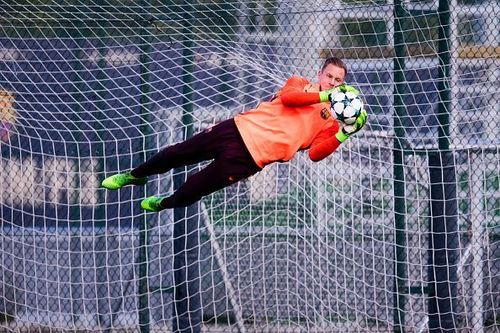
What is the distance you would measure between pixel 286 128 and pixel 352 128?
15.9 inches

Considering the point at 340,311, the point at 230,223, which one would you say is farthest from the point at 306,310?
the point at 230,223

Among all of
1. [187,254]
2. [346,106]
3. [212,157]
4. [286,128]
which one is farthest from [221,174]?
[187,254]

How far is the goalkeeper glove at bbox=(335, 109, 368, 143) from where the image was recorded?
→ 18.6ft

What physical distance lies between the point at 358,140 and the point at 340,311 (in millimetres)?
1272

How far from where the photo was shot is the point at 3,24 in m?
7.83

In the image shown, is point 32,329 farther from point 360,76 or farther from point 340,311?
point 360,76

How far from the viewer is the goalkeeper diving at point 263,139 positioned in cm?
587

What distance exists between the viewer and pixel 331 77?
5934 mm

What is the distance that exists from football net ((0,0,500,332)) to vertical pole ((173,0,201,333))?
0.01 meters

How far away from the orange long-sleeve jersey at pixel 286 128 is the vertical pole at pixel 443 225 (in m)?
1.65

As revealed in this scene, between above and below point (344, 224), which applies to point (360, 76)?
above

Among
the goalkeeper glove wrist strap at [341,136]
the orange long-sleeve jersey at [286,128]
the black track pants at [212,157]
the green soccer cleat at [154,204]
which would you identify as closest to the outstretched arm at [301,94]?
the orange long-sleeve jersey at [286,128]

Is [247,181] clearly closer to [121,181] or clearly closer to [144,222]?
[144,222]

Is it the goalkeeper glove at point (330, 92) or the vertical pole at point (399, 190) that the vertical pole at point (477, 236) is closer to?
the vertical pole at point (399, 190)
